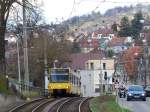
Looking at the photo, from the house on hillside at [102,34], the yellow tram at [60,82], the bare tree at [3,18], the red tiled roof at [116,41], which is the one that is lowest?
the yellow tram at [60,82]

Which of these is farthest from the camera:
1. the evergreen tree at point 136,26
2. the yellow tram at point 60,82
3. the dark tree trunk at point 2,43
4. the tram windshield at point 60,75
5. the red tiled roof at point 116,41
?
the red tiled roof at point 116,41

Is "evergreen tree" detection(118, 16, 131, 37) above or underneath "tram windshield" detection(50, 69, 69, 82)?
above

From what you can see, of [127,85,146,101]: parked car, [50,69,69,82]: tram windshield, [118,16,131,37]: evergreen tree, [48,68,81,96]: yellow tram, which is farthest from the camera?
[118,16,131,37]: evergreen tree

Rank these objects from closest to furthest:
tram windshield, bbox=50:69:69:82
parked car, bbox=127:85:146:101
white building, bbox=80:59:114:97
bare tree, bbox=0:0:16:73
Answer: bare tree, bbox=0:0:16:73 < parked car, bbox=127:85:146:101 < tram windshield, bbox=50:69:69:82 < white building, bbox=80:59:114:97

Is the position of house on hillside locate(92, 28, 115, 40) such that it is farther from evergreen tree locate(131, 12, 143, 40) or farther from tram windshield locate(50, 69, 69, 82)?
tram windshield locate(50, 69, 69, 82)

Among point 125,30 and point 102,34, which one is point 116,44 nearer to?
point 125,30

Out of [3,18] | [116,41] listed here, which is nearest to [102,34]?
[116,41]

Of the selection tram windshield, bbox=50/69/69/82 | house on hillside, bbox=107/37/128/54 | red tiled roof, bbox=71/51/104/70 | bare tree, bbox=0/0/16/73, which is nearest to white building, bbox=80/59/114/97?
red tiled roof, bbox=71/51/104/70

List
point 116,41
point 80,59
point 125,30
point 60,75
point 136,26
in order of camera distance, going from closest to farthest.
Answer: point 60,75, point 80,59, point 136,26, point 125,30, point 116,41

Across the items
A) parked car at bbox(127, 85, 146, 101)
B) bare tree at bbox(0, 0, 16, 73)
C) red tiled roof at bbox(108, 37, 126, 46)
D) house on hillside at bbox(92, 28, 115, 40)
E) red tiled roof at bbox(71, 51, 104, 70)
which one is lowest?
parked car at bbox(127, 85, 146, 101)

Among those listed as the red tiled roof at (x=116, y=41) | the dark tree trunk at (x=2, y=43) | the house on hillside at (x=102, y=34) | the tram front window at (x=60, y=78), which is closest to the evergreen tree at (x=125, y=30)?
the house on hillside at (x=102, y=34)

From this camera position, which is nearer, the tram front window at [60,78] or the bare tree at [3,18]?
the bare tree at [3,18]

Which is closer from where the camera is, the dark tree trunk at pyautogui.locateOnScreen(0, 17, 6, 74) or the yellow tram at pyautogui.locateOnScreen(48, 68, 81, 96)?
the dark tree trunk at pyautogui.locateOnScreen(0, 17, 6, 74)

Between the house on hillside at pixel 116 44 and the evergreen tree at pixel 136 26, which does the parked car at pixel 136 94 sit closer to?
the evergreen tree at pixel 136 26
